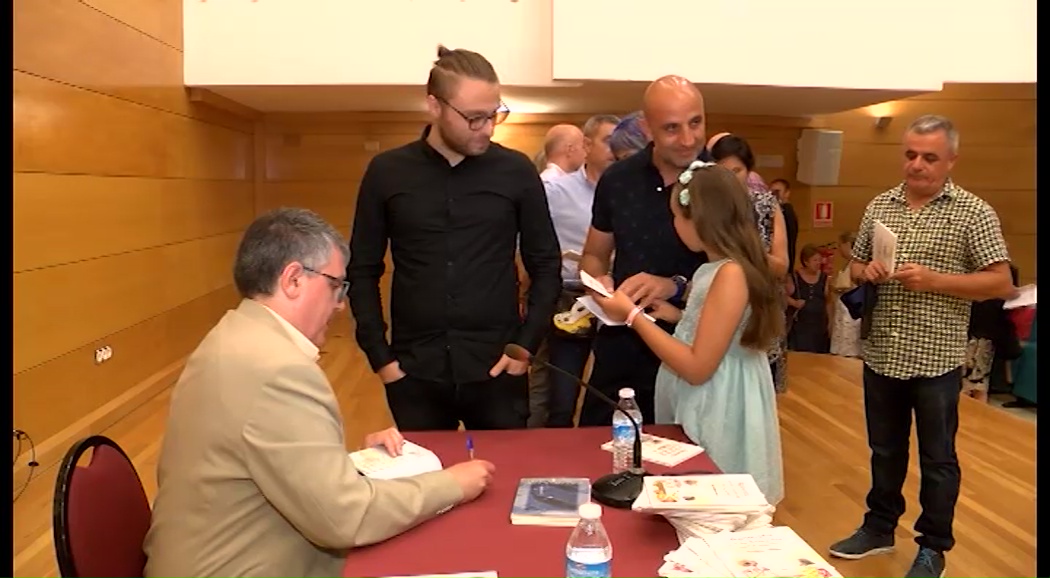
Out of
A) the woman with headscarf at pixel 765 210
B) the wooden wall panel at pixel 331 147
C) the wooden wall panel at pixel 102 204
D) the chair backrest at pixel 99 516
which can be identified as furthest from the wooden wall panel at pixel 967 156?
the chair backrest at pixel 99 516

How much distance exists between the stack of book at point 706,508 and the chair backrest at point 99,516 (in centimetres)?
92

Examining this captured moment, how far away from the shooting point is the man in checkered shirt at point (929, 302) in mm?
2881

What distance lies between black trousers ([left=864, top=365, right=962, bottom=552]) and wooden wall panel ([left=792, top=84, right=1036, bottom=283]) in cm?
599

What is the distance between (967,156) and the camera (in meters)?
8.88

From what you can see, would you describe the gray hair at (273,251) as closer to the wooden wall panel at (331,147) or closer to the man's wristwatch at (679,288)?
the man's wristwatch at (679,288)

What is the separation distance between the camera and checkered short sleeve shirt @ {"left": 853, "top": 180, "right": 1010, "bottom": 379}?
9.48ft

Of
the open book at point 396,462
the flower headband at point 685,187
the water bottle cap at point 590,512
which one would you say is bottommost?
the open book at point 396,462

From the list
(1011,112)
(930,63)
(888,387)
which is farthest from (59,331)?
(1011,112)

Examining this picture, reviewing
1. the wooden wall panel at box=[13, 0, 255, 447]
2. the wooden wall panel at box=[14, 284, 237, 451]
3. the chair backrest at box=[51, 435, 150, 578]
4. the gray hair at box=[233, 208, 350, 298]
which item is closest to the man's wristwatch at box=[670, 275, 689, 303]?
the gray hair at box=[233, 208, 350, 298]

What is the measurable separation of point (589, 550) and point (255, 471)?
1.88 feet

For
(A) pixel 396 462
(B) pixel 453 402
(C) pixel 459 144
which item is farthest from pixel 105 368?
(A) pixel 396 462

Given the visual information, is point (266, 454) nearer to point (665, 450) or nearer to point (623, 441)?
point (623, 441)

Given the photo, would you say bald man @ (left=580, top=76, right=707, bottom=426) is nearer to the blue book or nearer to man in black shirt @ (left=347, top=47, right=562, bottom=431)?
man in black shirt @ (left=347, top=47, right=562, bottom=431)

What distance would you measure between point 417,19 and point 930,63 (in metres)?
3.49
